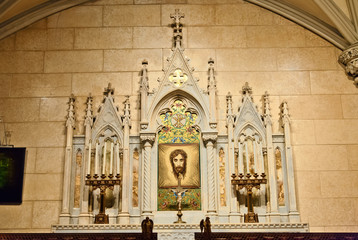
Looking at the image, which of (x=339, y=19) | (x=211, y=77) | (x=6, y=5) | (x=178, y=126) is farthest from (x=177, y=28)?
(x=6, y=5)

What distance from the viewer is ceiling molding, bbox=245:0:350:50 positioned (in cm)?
900

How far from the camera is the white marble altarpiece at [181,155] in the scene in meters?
7.95

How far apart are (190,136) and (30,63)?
11.0ft

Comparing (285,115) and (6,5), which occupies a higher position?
(6,5)

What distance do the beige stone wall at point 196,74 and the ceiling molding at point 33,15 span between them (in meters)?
0.13

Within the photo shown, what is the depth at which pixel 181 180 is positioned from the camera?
26.7 ft

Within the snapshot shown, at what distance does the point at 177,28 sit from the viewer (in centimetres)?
898

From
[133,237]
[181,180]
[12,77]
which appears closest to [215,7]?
[181,180]

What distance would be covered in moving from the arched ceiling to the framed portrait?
330 cm

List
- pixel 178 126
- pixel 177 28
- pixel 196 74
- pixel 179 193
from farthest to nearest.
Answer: pixel 177 28, pixel 196 74, pixel 178 126, pixel 179 193

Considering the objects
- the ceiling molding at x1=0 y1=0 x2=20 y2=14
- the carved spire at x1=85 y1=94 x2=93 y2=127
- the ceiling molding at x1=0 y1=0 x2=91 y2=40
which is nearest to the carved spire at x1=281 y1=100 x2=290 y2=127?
the carved spire at x1=85 y1=94 x2=93 y2=127

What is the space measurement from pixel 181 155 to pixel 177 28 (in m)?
2.47

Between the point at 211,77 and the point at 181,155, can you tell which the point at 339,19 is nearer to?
the point at 211,77

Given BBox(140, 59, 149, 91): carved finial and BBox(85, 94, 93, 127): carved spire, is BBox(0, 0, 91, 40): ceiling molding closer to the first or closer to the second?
BBox(140, 59, 149, 91): carved finial
